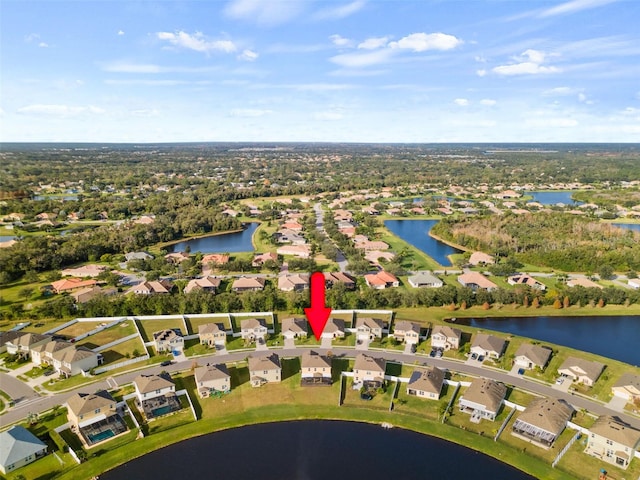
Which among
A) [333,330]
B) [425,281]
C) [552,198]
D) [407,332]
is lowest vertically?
[552,198]

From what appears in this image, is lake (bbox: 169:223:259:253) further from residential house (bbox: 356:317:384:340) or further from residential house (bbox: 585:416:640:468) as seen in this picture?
residential house (bbox: 585:416:640:468)

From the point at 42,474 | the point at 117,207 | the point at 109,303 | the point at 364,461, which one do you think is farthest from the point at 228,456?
the point at 117,207

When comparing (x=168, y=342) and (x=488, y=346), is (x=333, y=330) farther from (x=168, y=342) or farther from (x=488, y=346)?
(x=168, y=342)

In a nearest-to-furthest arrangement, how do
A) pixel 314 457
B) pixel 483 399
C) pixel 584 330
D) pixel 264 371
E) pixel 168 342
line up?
pixel 314 457 → pixel 483 399 → pixel 264 371 → pixel 168 342 → pixel 584 330

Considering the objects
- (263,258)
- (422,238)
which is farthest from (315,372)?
(422,238)

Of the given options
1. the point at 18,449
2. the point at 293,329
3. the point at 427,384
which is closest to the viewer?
the point at 18,449

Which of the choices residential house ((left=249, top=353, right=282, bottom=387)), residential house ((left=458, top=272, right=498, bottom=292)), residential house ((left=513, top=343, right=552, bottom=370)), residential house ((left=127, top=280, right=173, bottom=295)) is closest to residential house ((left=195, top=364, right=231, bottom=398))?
residential house ((left=249, top=353, right=282, bottom=387))

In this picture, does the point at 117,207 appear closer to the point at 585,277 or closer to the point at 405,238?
the point at 405,238
